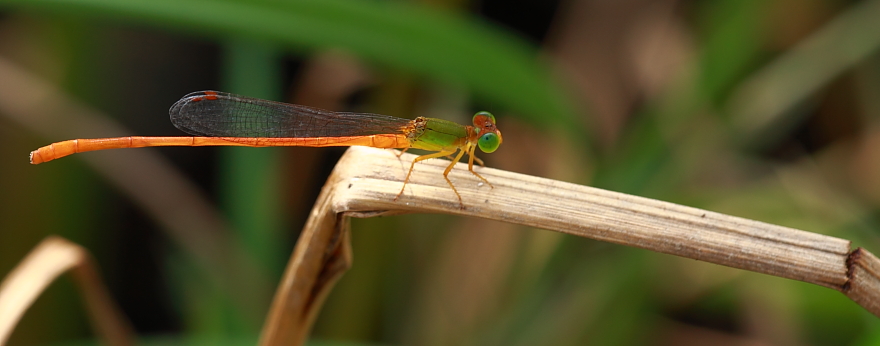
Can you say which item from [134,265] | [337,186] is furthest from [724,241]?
[134,265]

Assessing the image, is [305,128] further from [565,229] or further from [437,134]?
[565,229]

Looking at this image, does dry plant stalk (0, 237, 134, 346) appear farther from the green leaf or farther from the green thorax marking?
the green thorax marking

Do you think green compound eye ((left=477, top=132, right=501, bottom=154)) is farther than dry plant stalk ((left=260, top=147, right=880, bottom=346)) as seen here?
Yes

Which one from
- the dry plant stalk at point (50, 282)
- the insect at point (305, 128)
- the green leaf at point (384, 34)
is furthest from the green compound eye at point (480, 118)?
the dry plant stalk at point (50, 282)

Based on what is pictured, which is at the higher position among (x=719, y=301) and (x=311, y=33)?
(x=311, y=33)

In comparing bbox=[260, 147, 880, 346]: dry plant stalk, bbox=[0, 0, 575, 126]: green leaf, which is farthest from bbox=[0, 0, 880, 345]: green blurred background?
bbox=[260, 147, 880, 346]: dry plant stalk

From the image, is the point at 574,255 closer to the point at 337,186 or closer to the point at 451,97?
the point at 451,97

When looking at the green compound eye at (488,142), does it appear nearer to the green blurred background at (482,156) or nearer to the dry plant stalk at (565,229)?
the green blurred background at (482,156)
